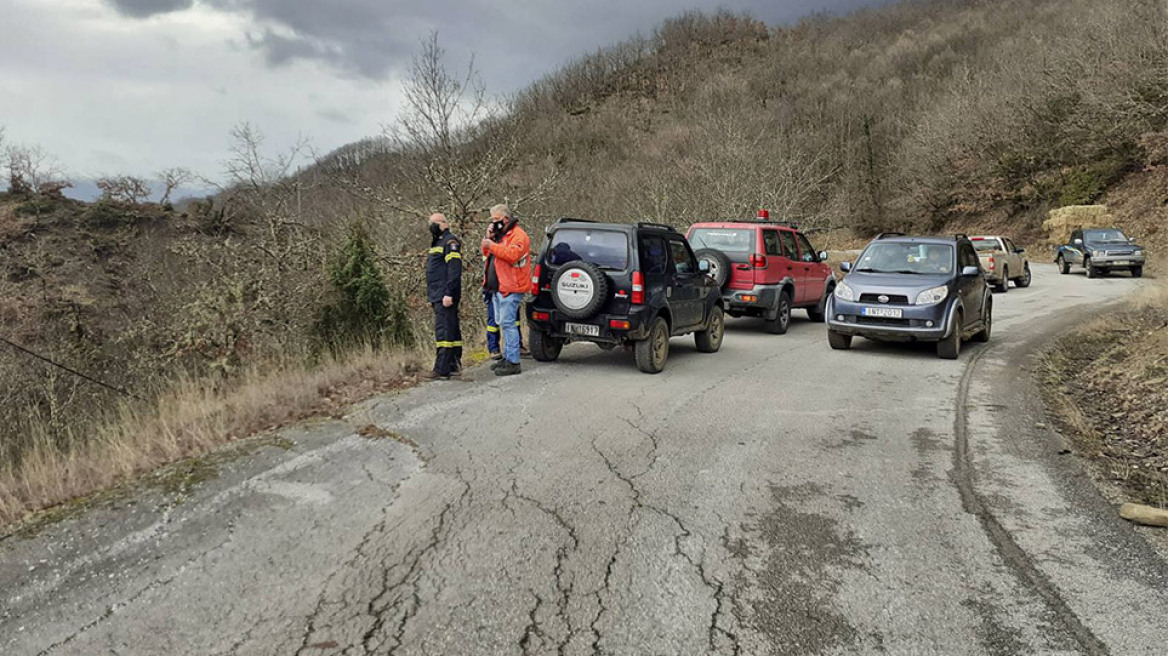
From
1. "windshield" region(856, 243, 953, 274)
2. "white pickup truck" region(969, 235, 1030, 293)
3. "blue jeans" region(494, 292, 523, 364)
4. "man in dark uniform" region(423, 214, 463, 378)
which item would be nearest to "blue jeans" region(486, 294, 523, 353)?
"blue jeans" region(494, 292, 523, 364)

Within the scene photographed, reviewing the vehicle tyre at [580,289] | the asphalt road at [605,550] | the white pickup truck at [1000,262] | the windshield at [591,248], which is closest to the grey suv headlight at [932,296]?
the asphalt road at [605,550]

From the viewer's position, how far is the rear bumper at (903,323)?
34.4ft

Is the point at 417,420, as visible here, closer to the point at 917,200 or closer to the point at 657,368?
the point at 657,368

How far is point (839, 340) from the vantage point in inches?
449

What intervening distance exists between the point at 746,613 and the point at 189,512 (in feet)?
10.4

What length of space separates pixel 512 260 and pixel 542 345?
160cm

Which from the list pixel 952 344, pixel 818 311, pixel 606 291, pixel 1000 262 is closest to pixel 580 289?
pixel 606 291

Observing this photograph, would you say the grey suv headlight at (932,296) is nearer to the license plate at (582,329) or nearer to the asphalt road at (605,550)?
the asphalt road at (605,550)

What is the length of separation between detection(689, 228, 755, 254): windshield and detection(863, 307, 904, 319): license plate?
2.99m

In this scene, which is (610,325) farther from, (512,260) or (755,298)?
(755,298)

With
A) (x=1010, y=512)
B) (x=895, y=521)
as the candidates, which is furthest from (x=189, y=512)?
(x=1010, y=512)

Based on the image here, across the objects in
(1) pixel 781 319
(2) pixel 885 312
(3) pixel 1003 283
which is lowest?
(3) pixel 1003 283

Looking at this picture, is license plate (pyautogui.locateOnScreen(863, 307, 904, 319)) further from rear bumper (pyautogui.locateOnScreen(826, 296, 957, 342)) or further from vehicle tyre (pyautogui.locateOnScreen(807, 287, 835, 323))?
vehicle tyre (pyautogui.locateOnScreen(807, 287, 835, 323))

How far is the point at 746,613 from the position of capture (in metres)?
3.26
